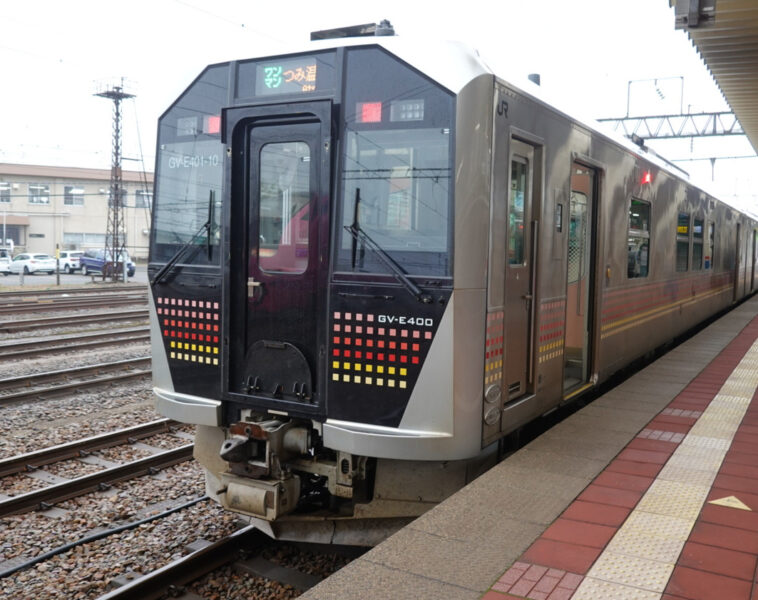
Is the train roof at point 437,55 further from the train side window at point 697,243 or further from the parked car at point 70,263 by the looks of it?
the parked car at point 70,263

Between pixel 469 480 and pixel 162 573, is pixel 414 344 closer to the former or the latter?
pixel 469 480

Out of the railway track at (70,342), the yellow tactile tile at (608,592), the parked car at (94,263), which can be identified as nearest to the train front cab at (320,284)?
the yellow tactile tile at (608,592)

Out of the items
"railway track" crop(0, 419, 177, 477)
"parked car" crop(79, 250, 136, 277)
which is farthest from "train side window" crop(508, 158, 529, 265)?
"parked car" crop(79, 250, 136, 277)

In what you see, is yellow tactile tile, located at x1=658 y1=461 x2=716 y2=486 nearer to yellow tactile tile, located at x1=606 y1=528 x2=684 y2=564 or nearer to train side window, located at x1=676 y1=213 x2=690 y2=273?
yellow tactile tile, located at x1=606 y1=528 x2=684 y2=564

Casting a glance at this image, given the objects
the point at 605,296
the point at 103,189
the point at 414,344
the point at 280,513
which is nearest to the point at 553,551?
the point at 414,344

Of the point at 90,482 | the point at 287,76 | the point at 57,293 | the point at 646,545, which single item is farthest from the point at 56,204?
the point at 646,545

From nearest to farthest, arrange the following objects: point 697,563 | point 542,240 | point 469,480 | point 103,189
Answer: point 697,563 < point 469,480 < point 542,240 < point 103,189

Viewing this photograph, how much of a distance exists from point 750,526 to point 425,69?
3.07 metres

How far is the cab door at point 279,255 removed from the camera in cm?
461

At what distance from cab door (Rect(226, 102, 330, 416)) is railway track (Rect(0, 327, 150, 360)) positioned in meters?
8.93

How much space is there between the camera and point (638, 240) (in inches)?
324

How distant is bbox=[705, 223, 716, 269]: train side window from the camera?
44.3 ft

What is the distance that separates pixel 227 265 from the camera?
489 cm

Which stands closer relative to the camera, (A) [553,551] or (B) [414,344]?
(A) [553,551]
